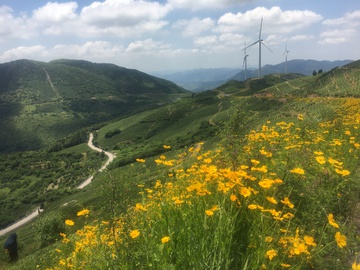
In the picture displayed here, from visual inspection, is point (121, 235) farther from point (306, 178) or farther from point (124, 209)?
point (306, 178)

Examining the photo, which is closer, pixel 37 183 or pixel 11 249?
pixel 11 249

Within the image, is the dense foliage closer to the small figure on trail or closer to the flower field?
the small figure on trail

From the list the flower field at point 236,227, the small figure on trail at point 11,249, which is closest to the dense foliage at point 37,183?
the small figure on trail at point 11,249

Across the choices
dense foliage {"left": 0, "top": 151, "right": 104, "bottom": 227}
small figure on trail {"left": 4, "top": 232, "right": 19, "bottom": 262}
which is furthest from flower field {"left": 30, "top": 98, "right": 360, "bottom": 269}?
dense foliage {"left": 0, "top": 151, "right": 104, "bottom": 227}

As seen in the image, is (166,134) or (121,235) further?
(166,134)

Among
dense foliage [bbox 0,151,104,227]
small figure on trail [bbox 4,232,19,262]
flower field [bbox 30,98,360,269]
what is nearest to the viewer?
flower field [bbox 30,98,360,269]

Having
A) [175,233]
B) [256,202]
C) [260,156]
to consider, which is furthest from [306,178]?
[175,233]

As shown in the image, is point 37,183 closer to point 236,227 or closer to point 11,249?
point 11,249

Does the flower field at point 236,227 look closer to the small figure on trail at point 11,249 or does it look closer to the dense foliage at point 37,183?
the small figure on trail at point 11,249

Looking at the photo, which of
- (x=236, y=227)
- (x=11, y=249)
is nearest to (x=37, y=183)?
(x=11, y=249)

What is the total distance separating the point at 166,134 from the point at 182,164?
579 ft

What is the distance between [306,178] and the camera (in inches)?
240

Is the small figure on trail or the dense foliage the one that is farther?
the dense foliage

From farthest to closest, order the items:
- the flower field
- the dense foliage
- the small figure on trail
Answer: the dense foliage < the small figure on trail < the flower field
